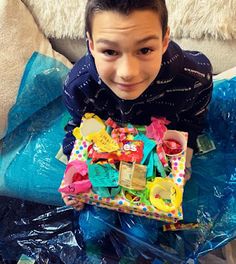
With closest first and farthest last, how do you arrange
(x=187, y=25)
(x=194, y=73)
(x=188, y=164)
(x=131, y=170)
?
(x=131, y=170)
(x=194, y=73)
(x=188, y=164)
(x=187, y=25)

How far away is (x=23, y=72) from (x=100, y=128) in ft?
1.40

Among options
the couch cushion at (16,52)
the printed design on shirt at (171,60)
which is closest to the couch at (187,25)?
the couch cushion at (16,52)

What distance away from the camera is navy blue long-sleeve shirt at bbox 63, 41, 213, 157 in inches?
32.5

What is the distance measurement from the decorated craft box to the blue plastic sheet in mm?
193

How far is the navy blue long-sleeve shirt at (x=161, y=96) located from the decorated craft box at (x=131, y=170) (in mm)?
87

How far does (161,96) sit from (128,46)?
248 millimetres

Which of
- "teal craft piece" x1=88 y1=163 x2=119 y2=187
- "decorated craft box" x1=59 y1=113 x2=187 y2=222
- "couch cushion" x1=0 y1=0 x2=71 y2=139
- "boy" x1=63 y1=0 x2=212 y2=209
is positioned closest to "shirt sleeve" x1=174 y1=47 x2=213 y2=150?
"boy" x1=63 y1=0 x2=212 y2=209

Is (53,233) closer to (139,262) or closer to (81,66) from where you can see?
(139,262)

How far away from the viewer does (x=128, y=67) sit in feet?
2.13

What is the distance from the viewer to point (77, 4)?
117 centimetres

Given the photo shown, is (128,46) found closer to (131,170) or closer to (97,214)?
(131,170)

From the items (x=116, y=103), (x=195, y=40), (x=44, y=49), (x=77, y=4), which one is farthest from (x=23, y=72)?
(x=195, y=40)

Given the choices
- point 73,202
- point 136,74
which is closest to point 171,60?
point 136,74

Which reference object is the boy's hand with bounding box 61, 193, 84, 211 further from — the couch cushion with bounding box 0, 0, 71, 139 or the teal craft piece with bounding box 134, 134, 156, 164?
the couch cushion with bounding box 0, 0, 71, 139
